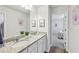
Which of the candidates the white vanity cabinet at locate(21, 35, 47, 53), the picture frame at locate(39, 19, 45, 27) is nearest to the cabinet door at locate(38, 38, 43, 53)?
the white vanity cabinet at locate(21, 35, 47, 53)

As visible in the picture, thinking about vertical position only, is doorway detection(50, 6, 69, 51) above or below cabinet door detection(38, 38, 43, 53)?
above

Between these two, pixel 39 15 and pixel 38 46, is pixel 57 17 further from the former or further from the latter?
pixel 38 46

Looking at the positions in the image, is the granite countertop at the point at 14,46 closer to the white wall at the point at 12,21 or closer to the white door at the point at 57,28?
the white wall at the point at 12,21

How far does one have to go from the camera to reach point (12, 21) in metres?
1.66

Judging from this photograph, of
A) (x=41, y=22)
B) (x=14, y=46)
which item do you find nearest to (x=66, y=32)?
(x=41, y=22)

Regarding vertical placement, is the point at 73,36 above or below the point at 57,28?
below

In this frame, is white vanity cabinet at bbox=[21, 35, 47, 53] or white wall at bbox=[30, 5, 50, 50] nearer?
white vanity cabinet at bbox=[21, 35, 47, 53]

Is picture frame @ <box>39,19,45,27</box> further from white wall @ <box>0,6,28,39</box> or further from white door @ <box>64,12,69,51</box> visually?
white door @ <box>64,12,69,51</box>

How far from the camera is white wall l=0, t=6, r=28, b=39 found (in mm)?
1608
